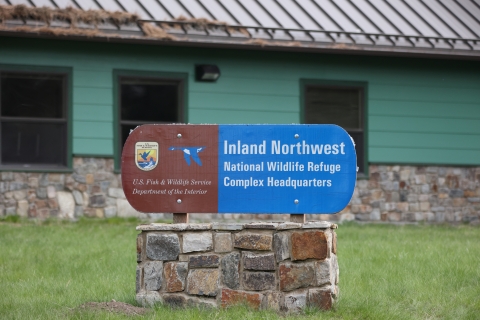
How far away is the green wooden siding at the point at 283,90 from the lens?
43.6 feet

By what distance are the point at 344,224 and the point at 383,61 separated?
3297 mm

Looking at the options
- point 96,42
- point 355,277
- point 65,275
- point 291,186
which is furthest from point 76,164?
point 291,186

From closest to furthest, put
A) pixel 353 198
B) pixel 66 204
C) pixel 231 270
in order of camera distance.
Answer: pixel 231 270 → pixel 66 204 → pixel 353 198

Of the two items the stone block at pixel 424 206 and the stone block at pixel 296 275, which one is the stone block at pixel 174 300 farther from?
the stone block at pixel 424 206

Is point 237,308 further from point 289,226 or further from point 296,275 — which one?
point 289,226

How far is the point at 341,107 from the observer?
14.8 meters

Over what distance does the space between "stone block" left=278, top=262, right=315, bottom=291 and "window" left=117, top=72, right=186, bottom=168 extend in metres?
7.63

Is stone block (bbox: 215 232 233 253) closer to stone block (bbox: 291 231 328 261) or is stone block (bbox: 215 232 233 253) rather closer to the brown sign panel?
the brown sign panel

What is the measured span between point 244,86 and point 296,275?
8175 millimetres

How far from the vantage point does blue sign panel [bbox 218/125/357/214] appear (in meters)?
6.46

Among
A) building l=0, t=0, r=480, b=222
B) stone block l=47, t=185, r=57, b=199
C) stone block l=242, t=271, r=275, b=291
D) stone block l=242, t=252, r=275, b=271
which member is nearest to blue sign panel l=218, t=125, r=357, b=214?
stone block l=242, t=252, r=275, b=271

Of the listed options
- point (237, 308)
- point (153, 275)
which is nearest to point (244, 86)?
point (153, 275)

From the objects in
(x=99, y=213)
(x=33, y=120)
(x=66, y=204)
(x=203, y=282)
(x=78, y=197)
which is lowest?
(x=203, y=282)

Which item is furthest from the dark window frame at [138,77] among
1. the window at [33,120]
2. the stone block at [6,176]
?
the stone block at [6,176]
